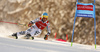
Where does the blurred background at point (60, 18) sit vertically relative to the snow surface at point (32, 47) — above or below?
above

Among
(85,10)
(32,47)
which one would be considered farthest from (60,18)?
Result: (32,47)

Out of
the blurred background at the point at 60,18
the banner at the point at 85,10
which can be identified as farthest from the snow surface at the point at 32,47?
the blurred background at the point at 60,18

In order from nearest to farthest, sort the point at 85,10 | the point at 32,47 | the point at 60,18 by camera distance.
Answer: the point at 32,47 → the point at 85,10 → the point at 60,18

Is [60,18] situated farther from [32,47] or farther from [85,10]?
[32,47]

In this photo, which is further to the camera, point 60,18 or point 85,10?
point 60,18

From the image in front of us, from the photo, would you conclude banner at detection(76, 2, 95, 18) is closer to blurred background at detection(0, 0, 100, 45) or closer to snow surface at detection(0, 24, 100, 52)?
snow surface at detection(0, 24, 100, 52)

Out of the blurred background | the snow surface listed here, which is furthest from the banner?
the blurred background

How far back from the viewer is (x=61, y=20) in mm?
6035

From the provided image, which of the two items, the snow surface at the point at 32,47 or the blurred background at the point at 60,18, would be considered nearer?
the snow surface at the point at 32,47

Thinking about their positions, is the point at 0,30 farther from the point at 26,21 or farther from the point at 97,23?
the point at 97,23

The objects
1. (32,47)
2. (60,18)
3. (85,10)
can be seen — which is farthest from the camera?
(60,18)

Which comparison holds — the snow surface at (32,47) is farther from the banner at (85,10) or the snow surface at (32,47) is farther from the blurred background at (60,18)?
the blurred background at (60,18)

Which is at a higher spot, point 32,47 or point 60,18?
point 60,18

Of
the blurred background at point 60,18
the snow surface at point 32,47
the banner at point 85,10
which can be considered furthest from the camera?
the blurred background at point 60,18
